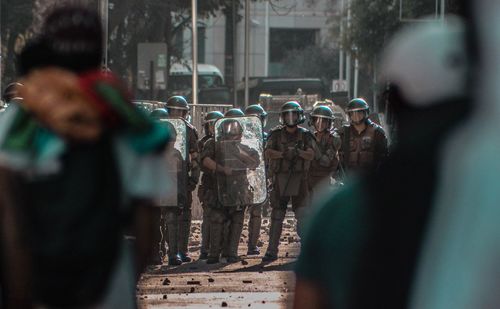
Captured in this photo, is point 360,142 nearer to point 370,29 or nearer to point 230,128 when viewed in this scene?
point 230,128

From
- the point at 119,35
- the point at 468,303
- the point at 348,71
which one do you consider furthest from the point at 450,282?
the point at 348,71

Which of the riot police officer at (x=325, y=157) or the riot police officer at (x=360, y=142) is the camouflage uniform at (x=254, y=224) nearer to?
the riot police officer at (x=325, y=157)

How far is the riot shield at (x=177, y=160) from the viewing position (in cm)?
1552

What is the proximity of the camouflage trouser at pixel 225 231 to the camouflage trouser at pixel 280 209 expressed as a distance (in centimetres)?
36

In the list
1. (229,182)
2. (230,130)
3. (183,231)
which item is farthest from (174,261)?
(230,130)

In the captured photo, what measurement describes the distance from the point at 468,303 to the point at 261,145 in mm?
12910

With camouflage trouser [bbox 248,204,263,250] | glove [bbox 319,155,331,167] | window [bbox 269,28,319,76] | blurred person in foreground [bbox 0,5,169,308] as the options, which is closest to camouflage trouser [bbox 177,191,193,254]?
camouflage trouser [bbox 248,204,263,250]

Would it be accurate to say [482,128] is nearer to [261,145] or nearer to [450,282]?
[450,282]

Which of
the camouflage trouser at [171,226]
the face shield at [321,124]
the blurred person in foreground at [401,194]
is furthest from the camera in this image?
the face shield at [321,124]

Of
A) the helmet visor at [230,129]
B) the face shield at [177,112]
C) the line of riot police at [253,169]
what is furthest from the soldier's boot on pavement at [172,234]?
the face shield at [177,112]

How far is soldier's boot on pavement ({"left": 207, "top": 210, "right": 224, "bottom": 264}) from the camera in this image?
632 inches

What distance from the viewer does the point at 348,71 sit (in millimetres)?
64438

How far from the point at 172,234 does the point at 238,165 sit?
1.02 m

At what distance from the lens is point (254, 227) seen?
55.6 feet
